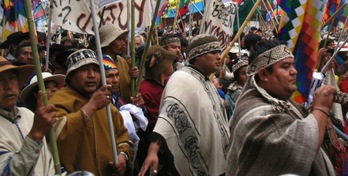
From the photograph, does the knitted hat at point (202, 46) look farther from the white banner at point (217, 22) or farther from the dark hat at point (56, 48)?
the dark hat at point (56, 48)

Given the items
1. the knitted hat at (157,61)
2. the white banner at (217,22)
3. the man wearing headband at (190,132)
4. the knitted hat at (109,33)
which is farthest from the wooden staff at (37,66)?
the white banner at (217,22)

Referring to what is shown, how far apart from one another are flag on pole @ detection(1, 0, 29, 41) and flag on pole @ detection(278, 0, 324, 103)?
3946mm

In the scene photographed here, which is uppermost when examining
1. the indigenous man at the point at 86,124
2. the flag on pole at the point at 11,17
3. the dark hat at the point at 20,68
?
the dark hat at the point at 20,68

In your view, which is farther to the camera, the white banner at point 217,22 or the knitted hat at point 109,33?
the white banner at point 217,22

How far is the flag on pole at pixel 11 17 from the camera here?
733 centimetres

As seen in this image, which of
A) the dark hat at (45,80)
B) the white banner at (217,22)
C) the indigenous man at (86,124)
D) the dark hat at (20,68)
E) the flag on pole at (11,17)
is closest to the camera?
the dark hat at (20,68)

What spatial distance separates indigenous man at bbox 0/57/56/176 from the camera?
10.0 feet

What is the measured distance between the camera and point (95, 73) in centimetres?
412

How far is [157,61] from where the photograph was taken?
226 inches

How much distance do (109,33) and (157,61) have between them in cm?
55

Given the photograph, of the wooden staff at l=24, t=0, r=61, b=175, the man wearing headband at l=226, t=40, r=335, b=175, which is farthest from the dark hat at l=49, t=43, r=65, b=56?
the man wearing headband at l=226, t=40, r=335, b=175

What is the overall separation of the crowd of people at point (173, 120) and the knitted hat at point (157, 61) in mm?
11

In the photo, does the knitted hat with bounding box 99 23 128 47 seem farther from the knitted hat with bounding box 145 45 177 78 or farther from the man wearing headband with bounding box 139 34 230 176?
the man wearing headband with bounding box 139 34 230 176

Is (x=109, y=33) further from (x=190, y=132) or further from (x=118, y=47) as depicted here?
(x=190, y=132)
